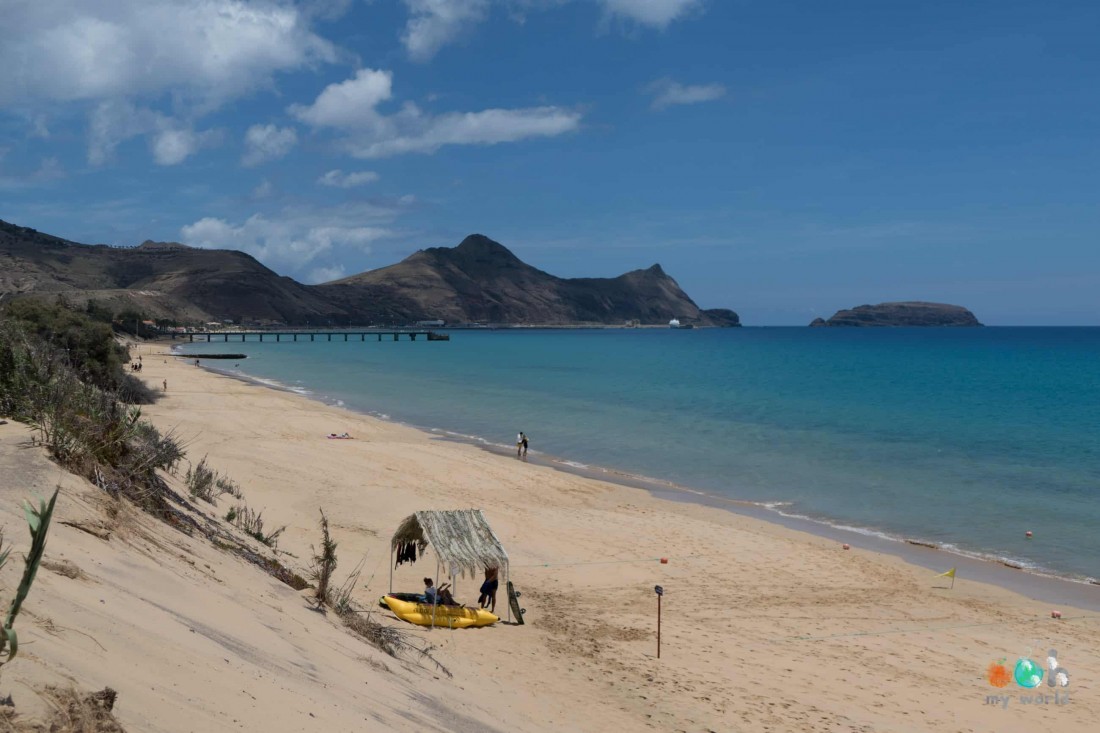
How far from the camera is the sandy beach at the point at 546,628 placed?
4.94 metres

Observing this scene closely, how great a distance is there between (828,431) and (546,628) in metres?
26.5

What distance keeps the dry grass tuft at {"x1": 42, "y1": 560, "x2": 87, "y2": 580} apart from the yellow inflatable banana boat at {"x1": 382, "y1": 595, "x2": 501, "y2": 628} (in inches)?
214

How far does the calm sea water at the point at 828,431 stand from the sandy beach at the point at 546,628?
4406 mm

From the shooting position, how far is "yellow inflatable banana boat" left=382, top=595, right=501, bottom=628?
10570 millimetres

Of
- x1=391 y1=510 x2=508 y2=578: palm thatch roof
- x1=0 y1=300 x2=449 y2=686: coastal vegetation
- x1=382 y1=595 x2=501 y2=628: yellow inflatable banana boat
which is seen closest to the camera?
x1=0 y1=300 x2=449 y2=686: coastal vegetation

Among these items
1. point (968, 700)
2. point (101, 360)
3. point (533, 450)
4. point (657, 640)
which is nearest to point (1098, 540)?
point (968, 700)

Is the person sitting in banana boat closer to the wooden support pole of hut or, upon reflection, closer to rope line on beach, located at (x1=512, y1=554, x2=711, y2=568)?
the wooden support pole of hut

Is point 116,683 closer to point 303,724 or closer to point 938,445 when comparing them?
point 303,724

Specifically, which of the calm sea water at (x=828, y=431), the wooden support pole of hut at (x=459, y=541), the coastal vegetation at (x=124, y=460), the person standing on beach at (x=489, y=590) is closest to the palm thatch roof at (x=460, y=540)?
the wooden support pole of hut at (x=459, y=541)

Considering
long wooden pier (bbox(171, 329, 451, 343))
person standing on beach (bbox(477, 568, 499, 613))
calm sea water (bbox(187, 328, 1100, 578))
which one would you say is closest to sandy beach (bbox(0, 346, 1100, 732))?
person standing on beach (bbox(477, 568, 499, 613))

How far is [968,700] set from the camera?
9523 mm

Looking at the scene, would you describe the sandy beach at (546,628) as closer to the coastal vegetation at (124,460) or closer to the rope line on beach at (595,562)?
the rope line on beach at (595,562)

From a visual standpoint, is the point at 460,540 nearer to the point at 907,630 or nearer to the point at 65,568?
the point at 65,568

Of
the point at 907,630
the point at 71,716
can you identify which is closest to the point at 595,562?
the point at 907,630
